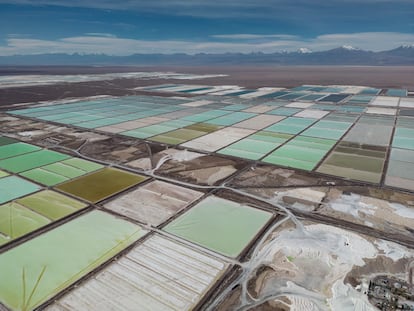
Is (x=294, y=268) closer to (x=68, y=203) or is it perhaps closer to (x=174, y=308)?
(x=174, y=308)

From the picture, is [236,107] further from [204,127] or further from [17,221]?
[17,221]

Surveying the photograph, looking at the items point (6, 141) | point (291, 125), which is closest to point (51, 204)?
point (6, 141)

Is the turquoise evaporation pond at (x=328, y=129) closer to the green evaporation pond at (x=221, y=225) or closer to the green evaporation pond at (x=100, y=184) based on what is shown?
the green evaporation pond at (x=221, y=225)

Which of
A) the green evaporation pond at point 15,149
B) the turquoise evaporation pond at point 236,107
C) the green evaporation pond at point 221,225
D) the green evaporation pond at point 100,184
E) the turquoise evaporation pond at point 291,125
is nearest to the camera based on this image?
the green evaporation pond at point 221,225

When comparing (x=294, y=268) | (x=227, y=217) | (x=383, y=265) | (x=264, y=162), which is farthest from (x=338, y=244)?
(x=264, y=162)

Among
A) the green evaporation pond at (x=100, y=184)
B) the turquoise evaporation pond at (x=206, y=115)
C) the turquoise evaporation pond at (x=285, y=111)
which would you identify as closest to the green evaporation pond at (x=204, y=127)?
the turquoise evaporation pond at (x=206, y=115)

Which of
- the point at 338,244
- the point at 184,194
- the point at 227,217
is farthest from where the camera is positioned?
the point at 184,194
